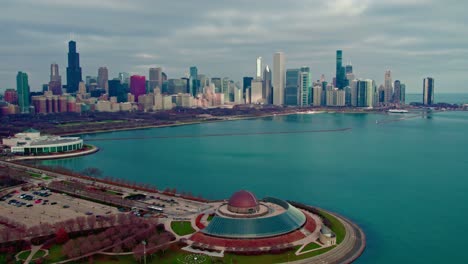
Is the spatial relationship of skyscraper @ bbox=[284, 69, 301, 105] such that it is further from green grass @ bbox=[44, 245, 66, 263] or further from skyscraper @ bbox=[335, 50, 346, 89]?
green grass @ bbox=[44, 245, 66, 263]

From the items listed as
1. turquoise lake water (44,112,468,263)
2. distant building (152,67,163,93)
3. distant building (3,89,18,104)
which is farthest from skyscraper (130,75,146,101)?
turquoise lake water (44,112,468,263)

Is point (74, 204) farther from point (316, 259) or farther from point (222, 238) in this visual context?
point (316, 259)

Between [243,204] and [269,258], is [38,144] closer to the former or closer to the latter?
[243,204]

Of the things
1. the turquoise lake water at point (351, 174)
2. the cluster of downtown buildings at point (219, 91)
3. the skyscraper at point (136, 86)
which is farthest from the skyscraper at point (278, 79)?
the turquoise lake water at point (351, 174)

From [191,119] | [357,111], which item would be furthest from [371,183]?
[357,111]

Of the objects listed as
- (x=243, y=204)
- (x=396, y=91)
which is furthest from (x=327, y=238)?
(x=396, y=91)
